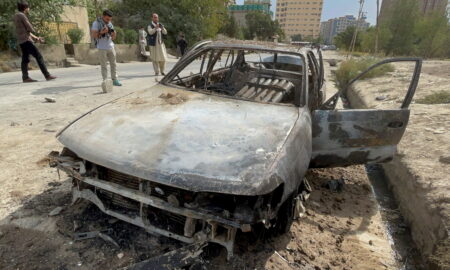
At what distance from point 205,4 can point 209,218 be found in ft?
89.0

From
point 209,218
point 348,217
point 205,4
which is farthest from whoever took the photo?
point 205,4

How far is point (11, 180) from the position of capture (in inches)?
115

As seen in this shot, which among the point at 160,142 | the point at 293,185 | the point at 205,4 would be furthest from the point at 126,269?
the point at 205,4

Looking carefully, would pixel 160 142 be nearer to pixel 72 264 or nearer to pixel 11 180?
pixel 72 264

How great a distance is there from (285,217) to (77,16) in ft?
54.9

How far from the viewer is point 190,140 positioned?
6.77 ft

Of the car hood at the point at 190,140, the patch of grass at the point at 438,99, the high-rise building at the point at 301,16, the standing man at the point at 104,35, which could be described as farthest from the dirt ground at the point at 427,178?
the high-rise building at the point at 301,16

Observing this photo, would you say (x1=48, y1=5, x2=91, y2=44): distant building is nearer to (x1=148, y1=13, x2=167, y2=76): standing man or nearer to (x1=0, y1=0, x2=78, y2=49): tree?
(x1=0, y1=0, x2=78, y2=49): tree

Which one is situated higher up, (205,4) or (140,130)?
(205,4)

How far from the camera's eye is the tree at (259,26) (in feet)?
198

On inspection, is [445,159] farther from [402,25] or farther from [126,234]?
[402,25]

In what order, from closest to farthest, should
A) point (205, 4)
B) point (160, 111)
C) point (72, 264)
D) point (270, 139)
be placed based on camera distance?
point (72, 264), point (270, 139), point (160, 111), point (205, 4)

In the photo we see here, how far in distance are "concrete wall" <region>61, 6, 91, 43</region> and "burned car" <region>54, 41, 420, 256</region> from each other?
561 inches

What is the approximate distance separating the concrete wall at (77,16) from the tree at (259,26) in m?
46.9
